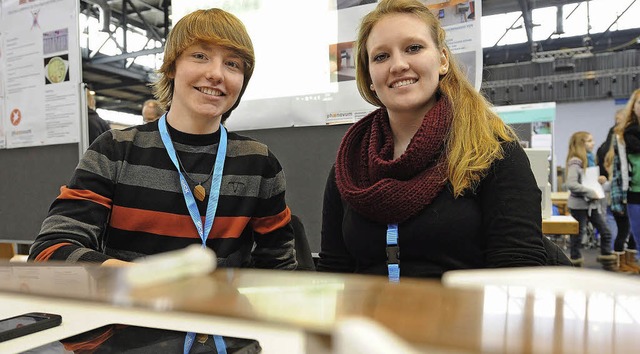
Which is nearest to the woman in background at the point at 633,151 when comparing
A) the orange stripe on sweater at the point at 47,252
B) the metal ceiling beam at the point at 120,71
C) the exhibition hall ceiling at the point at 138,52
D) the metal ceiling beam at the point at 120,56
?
the exhibition hall ceiling at the point at 138,52

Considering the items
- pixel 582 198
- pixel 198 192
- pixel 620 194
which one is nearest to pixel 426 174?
pixel 198 192

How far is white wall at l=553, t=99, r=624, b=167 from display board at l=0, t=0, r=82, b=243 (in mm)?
11990

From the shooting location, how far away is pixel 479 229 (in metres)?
1.19

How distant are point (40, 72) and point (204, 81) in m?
1.95

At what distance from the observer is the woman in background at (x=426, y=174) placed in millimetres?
1155

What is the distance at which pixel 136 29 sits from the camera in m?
8.43

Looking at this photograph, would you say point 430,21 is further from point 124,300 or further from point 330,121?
point 124,300

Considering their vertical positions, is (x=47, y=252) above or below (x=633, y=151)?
below

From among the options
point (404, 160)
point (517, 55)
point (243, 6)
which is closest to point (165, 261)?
point (404, 160)

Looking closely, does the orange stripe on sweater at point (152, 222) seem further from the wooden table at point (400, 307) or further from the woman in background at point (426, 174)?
the wooden table at point (400, 307)

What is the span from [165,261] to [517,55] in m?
11.4

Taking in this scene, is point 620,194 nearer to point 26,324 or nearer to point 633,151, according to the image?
point 633,151

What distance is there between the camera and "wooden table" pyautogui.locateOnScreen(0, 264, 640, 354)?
8.8 inches

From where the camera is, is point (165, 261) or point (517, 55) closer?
point (165, 261)
